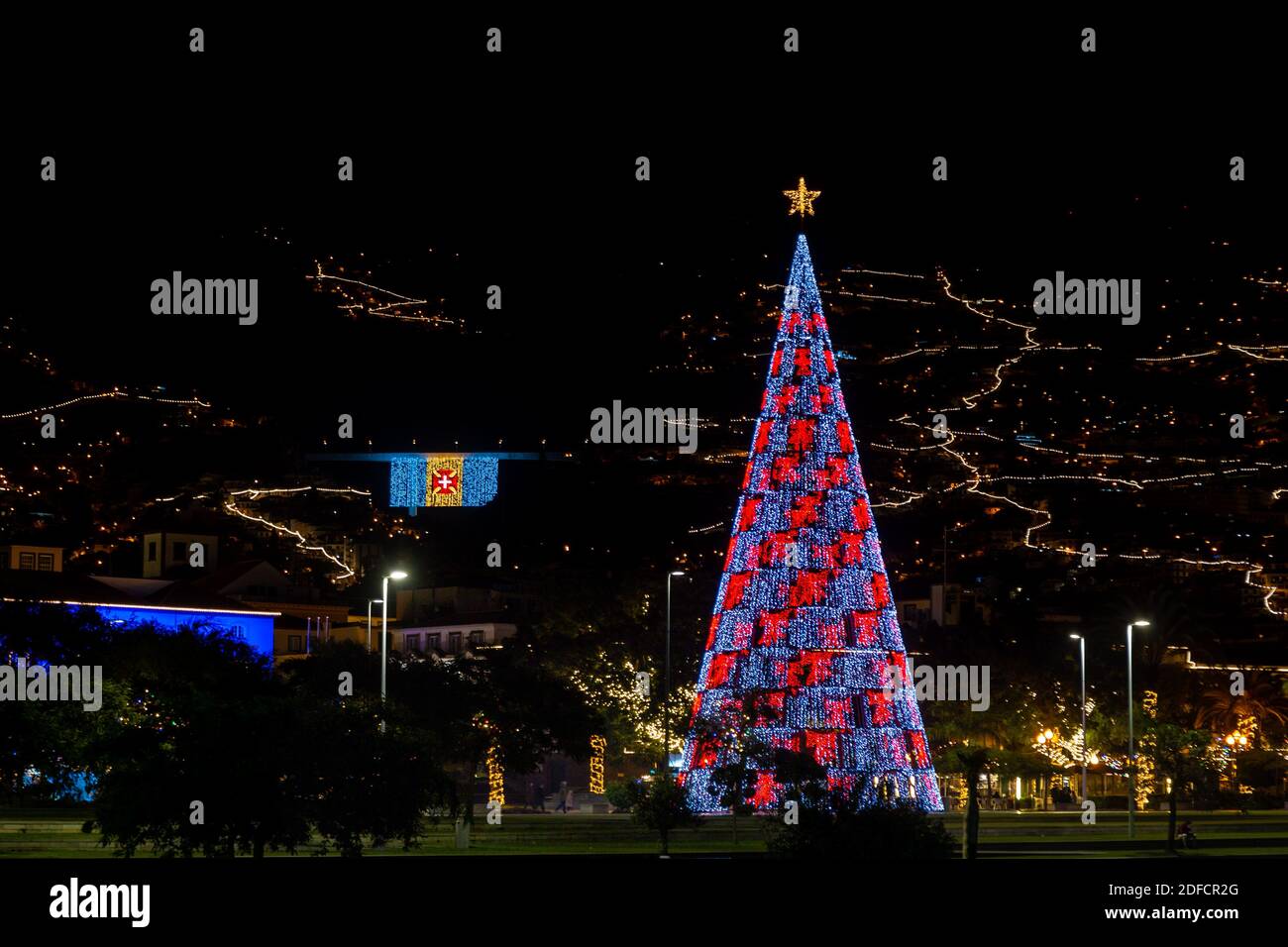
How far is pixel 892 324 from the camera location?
9938cm

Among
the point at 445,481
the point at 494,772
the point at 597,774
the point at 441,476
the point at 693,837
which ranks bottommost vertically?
the point at 597,774

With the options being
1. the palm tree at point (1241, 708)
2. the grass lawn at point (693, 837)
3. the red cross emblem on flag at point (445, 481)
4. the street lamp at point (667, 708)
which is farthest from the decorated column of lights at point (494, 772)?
the red cross emblem on flag at point (445, 481)

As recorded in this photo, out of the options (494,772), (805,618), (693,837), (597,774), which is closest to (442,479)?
(597,774)

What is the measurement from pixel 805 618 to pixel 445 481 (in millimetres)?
73106

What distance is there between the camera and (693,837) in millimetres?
48812

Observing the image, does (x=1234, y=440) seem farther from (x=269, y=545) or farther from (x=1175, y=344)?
(x=269, y=545)

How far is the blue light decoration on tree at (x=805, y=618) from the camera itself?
47.6 meters

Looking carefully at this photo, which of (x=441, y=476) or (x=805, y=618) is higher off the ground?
(x=441, y=476)

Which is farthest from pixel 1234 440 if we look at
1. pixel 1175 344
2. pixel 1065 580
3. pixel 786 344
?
pixel 786 344

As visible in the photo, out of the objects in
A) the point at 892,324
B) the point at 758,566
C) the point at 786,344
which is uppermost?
the point at 892,324

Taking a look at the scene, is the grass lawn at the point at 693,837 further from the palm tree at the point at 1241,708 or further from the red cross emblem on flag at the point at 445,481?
the red cross emblem on flag at the point at 445,481

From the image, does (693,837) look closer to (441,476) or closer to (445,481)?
(441,476)

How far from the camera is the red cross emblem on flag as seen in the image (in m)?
119
